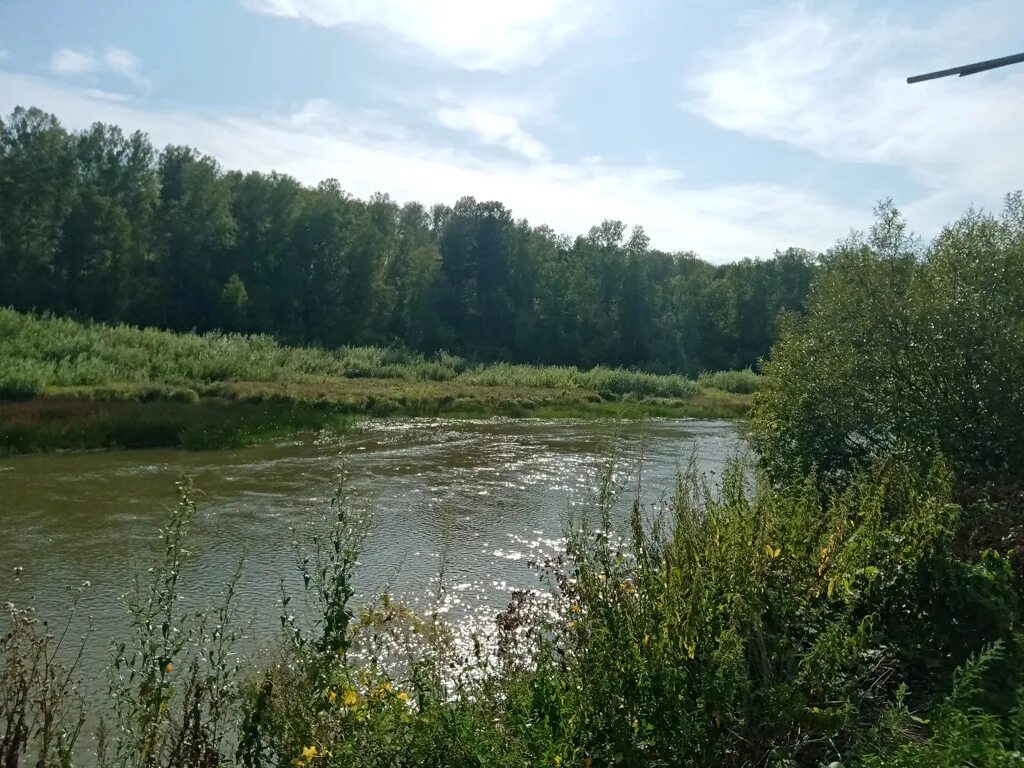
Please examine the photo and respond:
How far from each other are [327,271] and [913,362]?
6096 cm

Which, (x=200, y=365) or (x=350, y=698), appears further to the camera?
(x=200, y=365)

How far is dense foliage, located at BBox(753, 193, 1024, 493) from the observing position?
1016cm

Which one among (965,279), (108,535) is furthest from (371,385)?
(965,279)

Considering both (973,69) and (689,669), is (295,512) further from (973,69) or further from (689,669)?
(973,69)

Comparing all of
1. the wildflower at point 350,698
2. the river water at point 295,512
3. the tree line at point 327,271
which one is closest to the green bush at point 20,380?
the river water at point 295,512

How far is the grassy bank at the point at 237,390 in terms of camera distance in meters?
23.9

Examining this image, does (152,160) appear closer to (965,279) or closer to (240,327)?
(240,327)

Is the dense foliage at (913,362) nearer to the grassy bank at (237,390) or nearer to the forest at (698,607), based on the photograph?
the forest at (698,607)

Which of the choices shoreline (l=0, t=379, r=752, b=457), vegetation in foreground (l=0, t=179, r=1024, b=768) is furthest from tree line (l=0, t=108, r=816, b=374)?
vegetation in foreground (l=0, t=179, r=1024, b=768)

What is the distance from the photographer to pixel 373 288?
2682 inches

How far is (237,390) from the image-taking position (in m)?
31.9

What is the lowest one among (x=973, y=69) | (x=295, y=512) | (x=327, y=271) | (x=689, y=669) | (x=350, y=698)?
(x=295, y=512)

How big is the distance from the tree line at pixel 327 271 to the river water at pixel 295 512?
34.8 meters

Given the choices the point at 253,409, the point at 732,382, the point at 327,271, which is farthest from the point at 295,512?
the point at 327,271
